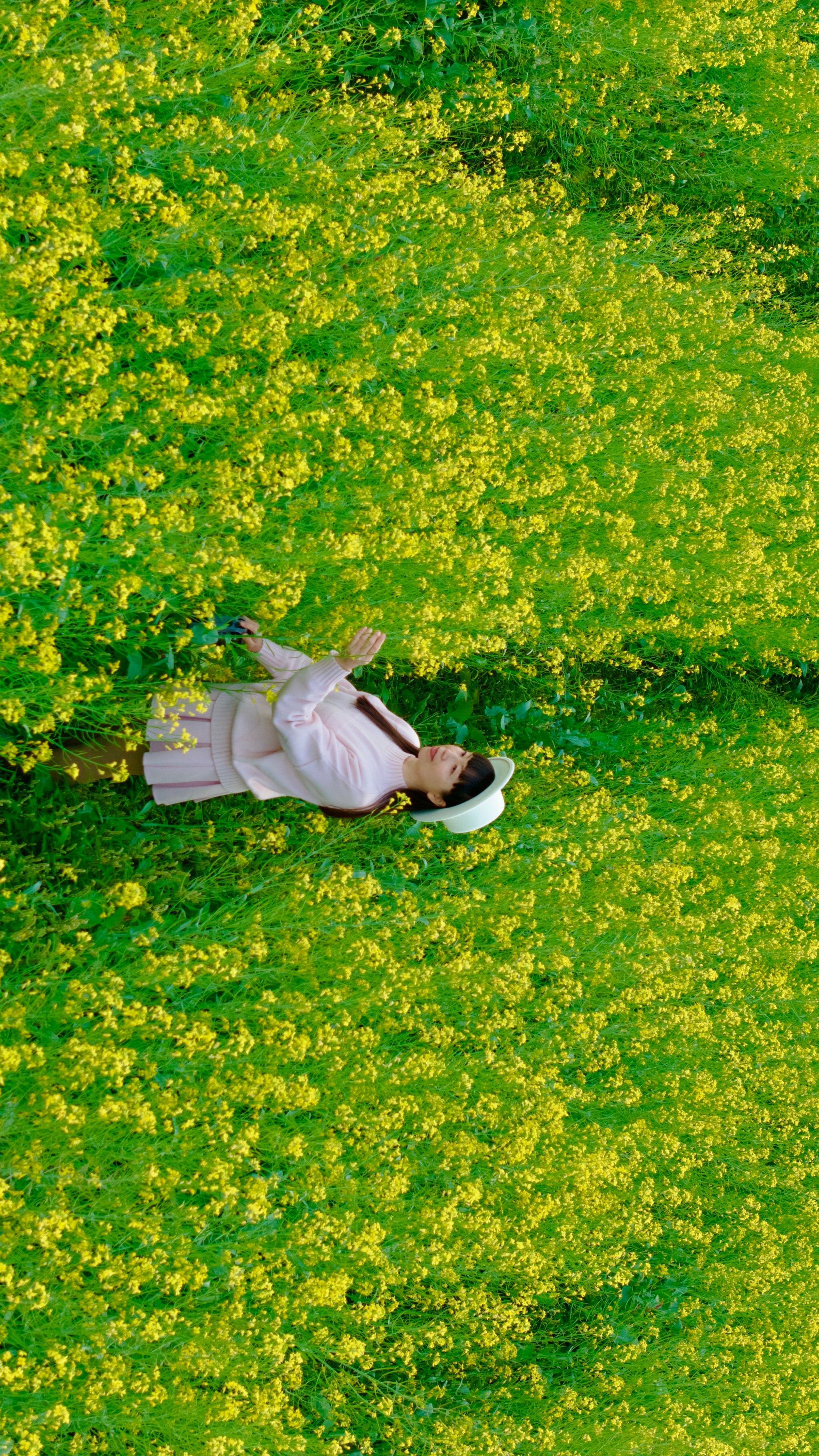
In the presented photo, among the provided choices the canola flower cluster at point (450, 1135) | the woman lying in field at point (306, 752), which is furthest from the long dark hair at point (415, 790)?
the canola flower cluster at point (450, 1135)

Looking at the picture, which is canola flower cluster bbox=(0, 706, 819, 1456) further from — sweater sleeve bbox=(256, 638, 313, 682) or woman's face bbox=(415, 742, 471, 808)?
sweater sleeve bbox=(256, 638, 313, 682)

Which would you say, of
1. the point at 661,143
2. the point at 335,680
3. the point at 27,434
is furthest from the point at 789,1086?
the point at 661,143

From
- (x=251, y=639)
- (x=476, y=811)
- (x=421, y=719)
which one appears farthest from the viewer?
(x=421, y=719)

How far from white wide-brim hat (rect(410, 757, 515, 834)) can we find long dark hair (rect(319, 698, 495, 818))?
3 cm

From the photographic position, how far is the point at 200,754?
3713 mm

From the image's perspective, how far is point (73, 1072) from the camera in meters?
3.04

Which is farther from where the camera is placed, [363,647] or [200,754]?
[200,754]

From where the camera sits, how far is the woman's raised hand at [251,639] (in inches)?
139

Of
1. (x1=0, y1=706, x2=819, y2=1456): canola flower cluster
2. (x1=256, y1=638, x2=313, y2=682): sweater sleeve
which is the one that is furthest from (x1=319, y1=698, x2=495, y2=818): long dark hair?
(x1=0, y1=706, x2=819, y2=1456): canola flower cluster

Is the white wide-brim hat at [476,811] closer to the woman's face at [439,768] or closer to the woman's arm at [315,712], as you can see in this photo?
the woman's face at [439,768]

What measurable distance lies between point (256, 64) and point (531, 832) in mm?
3423

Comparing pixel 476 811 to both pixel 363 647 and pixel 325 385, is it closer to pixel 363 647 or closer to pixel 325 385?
pixel 363 647

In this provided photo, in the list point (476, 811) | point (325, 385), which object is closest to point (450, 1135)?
point (476, 811)

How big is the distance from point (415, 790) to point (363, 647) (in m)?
0.62
